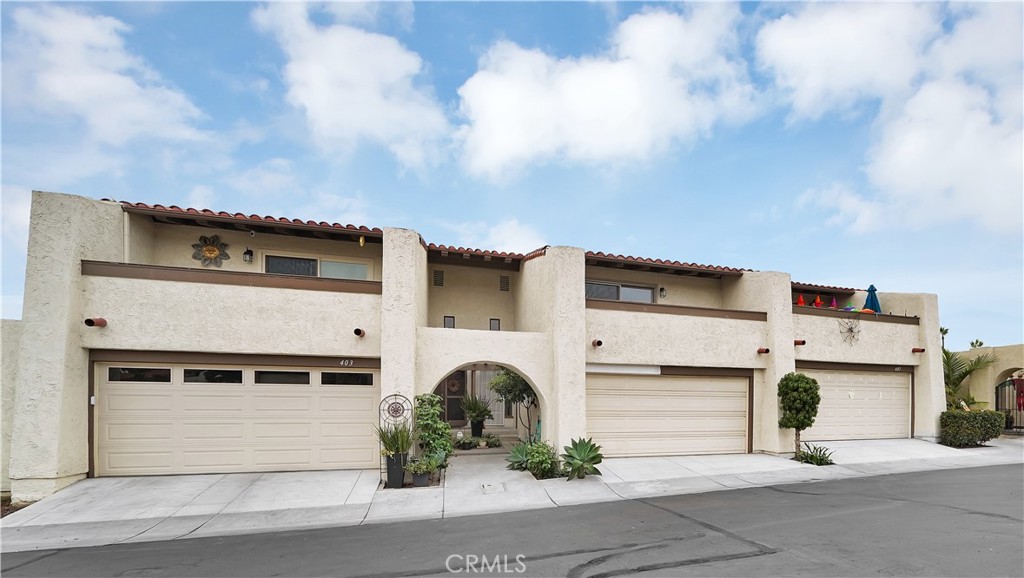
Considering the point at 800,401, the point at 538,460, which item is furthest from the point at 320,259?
the point at 800,401

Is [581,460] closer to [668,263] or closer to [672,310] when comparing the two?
[672,310]

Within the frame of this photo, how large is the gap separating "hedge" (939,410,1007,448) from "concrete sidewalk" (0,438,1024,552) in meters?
2.19

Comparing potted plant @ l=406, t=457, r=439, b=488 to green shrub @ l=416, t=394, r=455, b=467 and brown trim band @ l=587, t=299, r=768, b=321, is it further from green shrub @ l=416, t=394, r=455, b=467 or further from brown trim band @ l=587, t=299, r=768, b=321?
brown trim band @ l=587, t=299, r=768, b=321

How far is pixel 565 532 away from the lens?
692cm

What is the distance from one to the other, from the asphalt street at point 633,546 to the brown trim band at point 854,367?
5.78m

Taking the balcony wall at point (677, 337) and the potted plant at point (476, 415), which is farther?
the potted plant at point (476, 415)

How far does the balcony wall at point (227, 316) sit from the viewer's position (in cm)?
936

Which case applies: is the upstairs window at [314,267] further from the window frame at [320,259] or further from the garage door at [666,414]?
the garage door at [666,414]

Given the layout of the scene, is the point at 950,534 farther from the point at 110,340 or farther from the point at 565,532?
the point at 110,340

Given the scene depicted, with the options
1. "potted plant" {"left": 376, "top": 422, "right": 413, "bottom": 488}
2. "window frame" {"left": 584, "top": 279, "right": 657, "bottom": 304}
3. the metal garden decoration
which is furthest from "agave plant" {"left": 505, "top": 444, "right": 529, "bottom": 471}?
the metal garden decoration

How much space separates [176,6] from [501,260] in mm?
9168

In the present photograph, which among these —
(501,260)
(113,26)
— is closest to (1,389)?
(113,26)

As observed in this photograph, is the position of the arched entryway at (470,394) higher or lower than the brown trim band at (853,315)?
lower

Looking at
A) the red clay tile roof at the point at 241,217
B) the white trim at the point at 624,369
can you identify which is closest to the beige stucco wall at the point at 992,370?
the white trim at the point at 624,369
